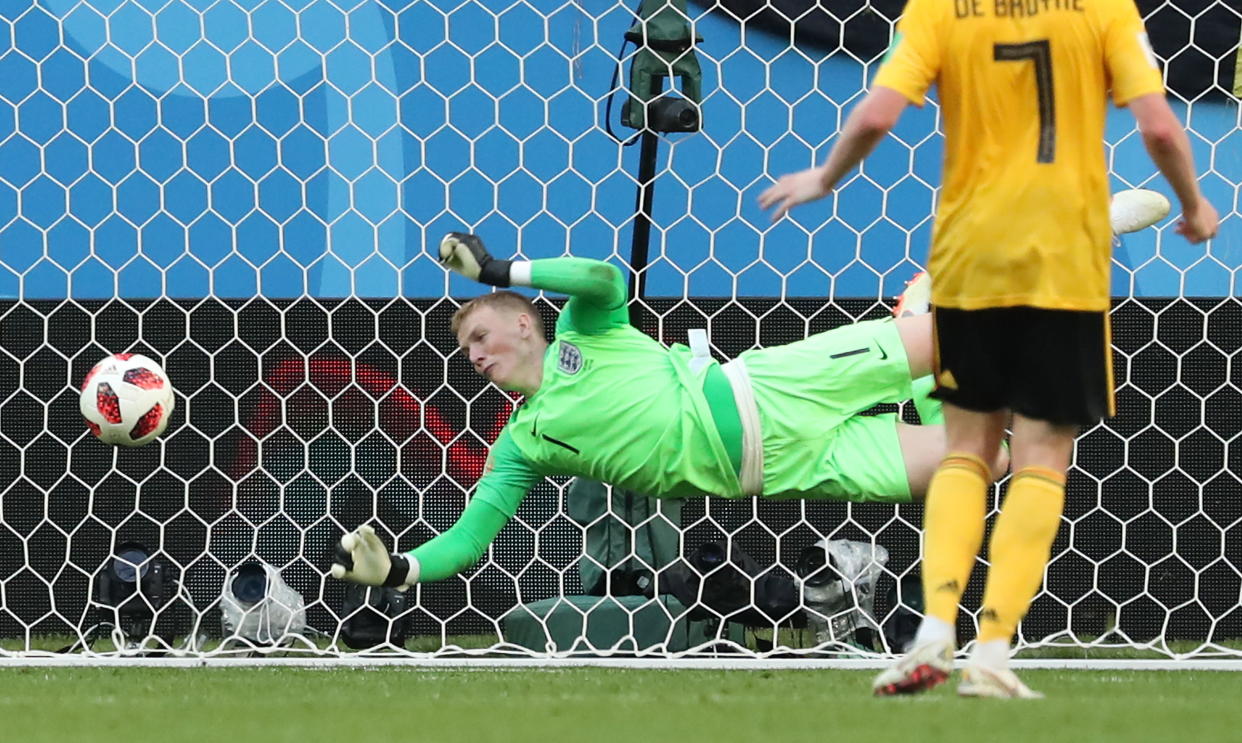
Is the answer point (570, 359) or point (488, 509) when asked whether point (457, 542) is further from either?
point (570, 359)

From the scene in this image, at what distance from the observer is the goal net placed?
163 inches

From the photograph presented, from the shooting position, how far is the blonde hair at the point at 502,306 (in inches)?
150

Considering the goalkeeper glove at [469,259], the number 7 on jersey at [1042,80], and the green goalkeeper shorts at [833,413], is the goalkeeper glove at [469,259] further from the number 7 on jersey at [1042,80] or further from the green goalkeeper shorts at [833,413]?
the number 7 on jersey at [1042,80]

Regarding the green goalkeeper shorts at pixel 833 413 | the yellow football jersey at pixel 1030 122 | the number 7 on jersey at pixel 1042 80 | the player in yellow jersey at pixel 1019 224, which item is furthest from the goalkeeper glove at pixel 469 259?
the number 7 on jersey at pixel 1042 80

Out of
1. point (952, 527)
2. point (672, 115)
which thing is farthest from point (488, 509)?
point (952, 527)

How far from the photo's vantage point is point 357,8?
179 inches

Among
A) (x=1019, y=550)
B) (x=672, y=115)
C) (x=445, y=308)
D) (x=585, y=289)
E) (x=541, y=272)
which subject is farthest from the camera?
(x=445, y=308)

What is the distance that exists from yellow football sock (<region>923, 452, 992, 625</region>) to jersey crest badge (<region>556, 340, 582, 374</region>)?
47.0 inches

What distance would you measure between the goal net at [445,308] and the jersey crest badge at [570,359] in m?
0.42

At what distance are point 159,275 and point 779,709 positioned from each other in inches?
97.9

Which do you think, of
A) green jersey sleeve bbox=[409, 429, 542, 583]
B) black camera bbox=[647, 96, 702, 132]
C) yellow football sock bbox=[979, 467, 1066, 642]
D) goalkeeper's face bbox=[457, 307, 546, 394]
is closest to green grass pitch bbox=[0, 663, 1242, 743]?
yellow football sock bbox=[979, 467, 1066, 642]

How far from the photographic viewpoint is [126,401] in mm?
3742

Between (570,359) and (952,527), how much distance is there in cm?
128

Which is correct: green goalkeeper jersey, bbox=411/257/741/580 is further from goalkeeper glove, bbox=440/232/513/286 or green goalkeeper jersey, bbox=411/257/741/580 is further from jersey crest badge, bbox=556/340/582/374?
goalkeeper glove, bbox=440/232/513/286
